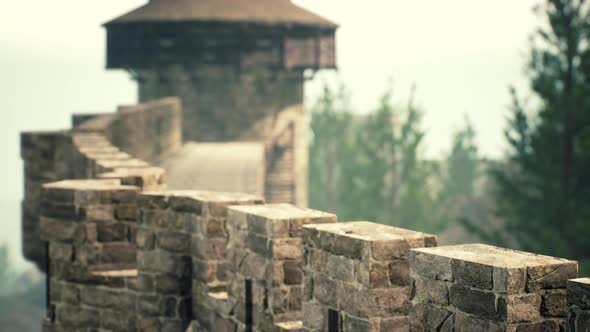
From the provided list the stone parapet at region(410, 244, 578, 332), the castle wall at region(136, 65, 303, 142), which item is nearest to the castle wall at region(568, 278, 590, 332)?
the stone parapet at region(410, 244, 578, 332)

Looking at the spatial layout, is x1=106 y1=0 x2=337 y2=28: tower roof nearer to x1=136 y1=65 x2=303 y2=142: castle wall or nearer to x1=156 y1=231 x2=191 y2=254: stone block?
x1=136 y1=65 x2=303 y2=142: castle wall

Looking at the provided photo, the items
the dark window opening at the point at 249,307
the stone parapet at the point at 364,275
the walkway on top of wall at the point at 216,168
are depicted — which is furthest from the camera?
the walkway on top of wall at the point at 216,168

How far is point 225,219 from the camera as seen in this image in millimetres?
9008

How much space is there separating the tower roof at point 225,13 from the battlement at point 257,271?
1593 cm

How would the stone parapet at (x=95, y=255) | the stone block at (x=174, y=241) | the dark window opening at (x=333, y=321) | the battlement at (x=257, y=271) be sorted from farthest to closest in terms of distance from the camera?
1. the stone parapet at (x=95, y=255)
2. the stone block at (x=174, y=241)
3. the dark window opening at (x=333, y=321)
4. the battlement at (x=257, y=271)

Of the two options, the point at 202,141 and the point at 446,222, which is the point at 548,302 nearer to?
the point at 202,141

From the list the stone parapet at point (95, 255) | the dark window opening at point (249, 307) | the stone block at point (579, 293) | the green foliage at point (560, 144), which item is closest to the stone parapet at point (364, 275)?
the dark window opening at point (249, 307)

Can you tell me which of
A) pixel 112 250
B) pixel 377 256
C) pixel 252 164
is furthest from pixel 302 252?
pixel 252 164

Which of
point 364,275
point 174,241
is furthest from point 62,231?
point 364,275

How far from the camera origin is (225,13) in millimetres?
29266

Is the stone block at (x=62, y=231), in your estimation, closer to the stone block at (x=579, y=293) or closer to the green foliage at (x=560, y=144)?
the stone block at (x=579, y=293)

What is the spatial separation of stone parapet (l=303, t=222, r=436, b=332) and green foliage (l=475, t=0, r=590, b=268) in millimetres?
17447

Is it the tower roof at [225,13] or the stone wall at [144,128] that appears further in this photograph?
the tower roof at [225,13]

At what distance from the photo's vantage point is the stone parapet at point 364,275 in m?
6.47
